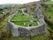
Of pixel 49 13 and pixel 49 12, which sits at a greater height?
pixel 49 13

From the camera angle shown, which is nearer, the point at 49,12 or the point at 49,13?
the point at 49,13

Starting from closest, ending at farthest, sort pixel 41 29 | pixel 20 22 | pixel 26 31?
pixel 26 31, pixel 41 29, pixel 20 22

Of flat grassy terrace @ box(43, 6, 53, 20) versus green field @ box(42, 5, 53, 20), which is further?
green field @ box(42, 5, 53, 20)

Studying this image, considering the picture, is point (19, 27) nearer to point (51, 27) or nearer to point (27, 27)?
point (27, 27)

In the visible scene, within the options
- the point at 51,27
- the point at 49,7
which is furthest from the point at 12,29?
the point at 49,7

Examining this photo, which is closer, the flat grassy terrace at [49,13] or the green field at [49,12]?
the flat grassy terrace at [49,13]

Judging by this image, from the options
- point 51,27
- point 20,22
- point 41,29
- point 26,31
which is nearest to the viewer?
point 26,31

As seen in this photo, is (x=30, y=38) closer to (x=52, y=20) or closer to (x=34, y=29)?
(x=34, y=29)

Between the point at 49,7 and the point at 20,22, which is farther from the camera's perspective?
the point at 49,7

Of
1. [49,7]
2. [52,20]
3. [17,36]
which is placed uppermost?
[17,36]

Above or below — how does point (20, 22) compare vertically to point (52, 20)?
above
